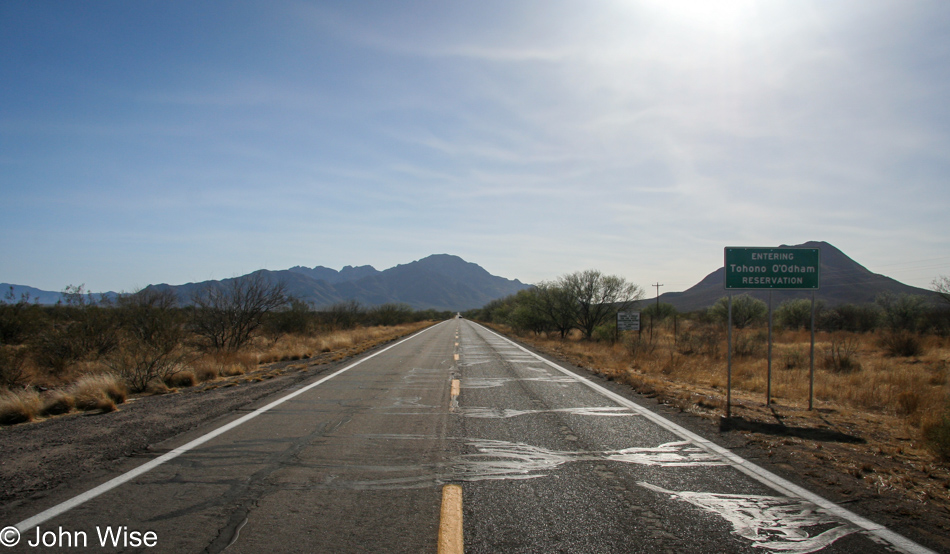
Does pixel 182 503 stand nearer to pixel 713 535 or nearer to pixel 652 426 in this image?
pixel 713 535

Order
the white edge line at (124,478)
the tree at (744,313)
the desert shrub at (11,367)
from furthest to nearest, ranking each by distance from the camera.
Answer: the tree at (744,313)
the desert shrub at (11,367)
the white edge line at (124,478)

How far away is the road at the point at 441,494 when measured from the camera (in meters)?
3.52

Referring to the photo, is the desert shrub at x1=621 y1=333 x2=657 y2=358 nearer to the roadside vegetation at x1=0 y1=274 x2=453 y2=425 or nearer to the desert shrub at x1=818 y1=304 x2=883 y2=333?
the roadside vegetation at x1=0 y1=274 x2=453 y2=425

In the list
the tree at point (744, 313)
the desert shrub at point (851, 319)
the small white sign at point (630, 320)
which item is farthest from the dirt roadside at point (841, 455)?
the tree at point (744, 313)

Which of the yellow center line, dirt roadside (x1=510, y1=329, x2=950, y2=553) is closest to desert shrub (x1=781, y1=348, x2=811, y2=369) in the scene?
dirt roadside (x1=510, y1=329, x2=950, y2=553)

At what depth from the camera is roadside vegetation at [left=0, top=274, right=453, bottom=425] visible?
9.24m

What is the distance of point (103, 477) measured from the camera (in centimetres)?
481

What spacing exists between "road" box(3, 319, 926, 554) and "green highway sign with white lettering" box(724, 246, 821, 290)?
362 cm

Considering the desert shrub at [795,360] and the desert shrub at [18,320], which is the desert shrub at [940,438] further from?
the desert shrub at [18,320]

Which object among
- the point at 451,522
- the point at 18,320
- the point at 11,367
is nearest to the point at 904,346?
the point at 451,522

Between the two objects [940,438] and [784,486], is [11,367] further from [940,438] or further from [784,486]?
[940,438]

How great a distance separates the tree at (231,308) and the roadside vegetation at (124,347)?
4 cm

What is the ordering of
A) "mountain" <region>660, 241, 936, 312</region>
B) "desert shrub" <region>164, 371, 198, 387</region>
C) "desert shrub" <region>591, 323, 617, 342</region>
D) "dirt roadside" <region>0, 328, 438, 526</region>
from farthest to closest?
"mountain" <region>660, 241, 936, 312</region> → "desert shrub" <region>591, 323, 617, 342</region> → "desert shrub" <region>164, 371, 198, 387</region> → "dirt roadside" <region>0, 328, 438, 526</region>

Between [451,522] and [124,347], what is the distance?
13937mm
